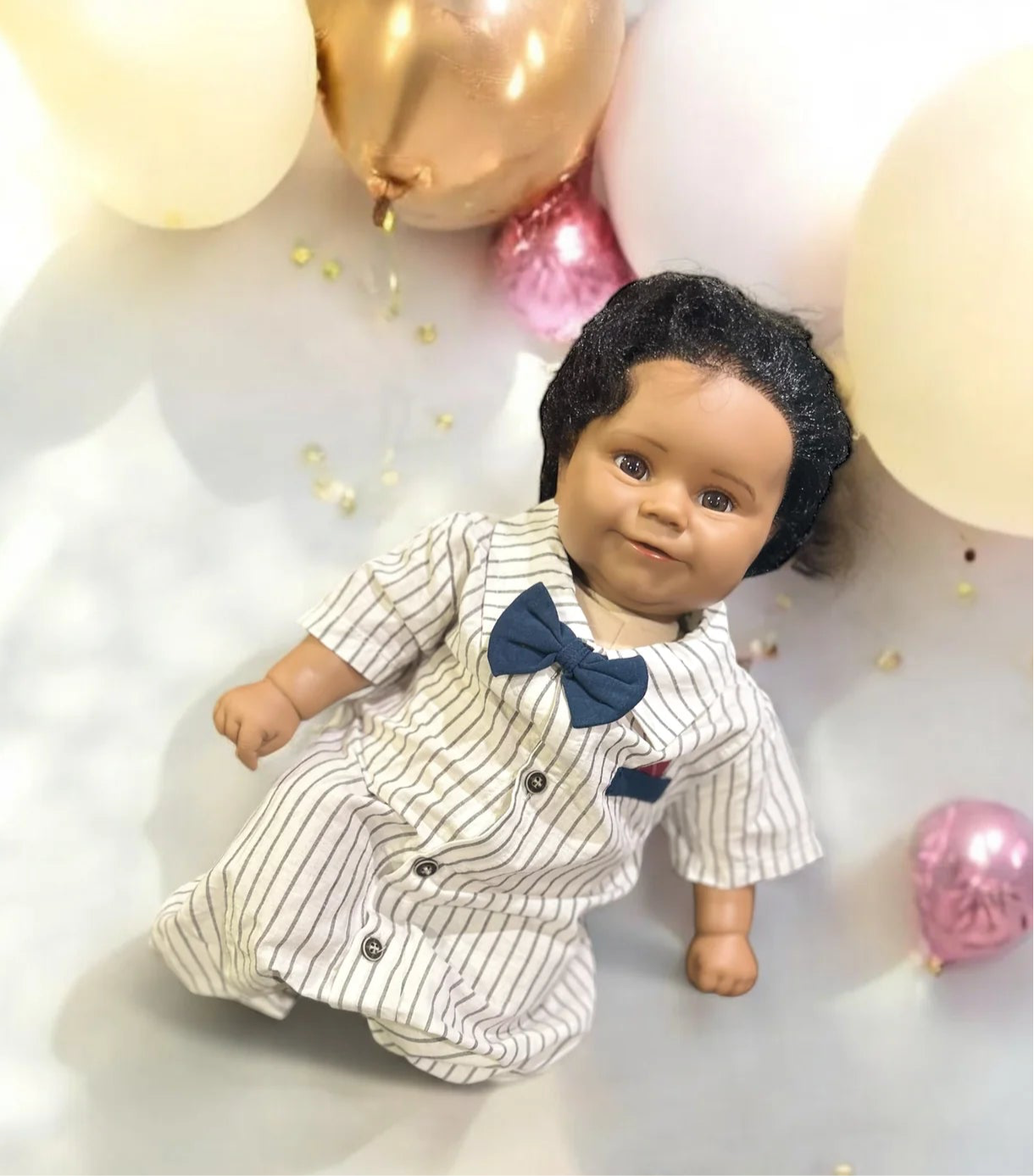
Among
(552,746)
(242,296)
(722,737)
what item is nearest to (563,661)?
(552,746)

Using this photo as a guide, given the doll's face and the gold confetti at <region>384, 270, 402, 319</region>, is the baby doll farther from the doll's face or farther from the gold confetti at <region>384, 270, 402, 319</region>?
the gold confetti at <region>384, 270, 402, 319</region>

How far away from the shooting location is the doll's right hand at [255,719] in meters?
0.96

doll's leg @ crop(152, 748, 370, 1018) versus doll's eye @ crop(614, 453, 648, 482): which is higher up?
doll's eye @ crop(614, 453, 648, 482)

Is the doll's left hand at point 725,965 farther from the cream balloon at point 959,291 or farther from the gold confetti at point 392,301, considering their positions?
the gold confetti at point 392,301

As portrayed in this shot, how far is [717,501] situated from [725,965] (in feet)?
1.47

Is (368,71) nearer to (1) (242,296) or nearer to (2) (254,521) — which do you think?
(1) (242,296)

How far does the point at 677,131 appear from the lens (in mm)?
1021

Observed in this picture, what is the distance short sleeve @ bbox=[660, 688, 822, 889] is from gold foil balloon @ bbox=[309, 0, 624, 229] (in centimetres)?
53

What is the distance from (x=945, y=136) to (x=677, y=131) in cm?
24

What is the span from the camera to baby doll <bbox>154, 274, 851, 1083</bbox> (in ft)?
2.89

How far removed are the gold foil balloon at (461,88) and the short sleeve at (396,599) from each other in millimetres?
317

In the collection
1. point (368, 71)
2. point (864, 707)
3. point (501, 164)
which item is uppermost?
point (368, 71)

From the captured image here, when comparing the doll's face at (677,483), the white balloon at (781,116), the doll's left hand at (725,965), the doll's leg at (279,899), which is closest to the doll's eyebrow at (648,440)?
the doll's face at (677,483)

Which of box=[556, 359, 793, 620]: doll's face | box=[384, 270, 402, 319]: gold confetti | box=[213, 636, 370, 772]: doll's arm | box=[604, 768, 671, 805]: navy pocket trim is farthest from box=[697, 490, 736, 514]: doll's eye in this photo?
box=[384, 270, 402, 319]: gold confetti
